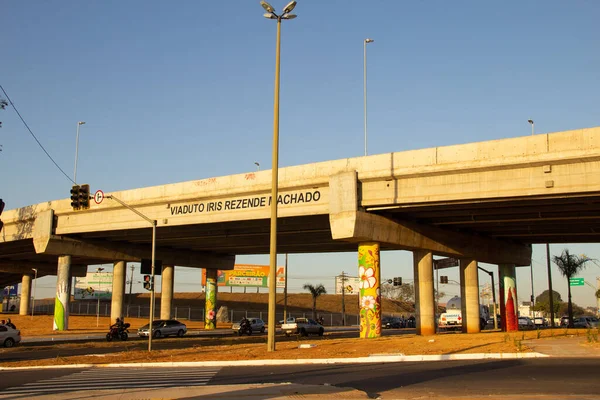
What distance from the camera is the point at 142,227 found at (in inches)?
1991

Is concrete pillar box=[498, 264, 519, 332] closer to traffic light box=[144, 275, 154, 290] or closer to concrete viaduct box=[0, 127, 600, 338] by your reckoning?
concrete viaduct box=[0, 127, 600, 338]

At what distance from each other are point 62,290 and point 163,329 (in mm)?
13289

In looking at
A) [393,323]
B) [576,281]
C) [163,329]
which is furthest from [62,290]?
[576,281]

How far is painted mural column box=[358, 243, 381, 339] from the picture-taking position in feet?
127

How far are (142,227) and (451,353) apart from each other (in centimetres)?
3126

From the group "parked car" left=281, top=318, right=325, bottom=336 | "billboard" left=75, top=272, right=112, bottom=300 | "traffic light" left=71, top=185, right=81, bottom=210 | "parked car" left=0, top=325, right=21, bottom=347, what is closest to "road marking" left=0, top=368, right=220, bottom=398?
"traffic light" left=71, top=185, right=81, bottom=210

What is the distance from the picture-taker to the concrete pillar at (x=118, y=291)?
2479 inches

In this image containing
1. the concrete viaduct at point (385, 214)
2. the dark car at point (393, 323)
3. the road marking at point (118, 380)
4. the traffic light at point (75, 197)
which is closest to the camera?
the road marking at point (118, 380)

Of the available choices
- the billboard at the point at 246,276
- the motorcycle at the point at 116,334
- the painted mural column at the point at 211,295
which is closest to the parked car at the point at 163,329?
the motorcycle at the point at 116,334

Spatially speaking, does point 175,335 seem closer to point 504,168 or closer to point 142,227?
point 142,227

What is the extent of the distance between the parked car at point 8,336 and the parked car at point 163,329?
13.2 meters

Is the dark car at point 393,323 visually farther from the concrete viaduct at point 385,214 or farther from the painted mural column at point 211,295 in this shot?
the painted mural column at point 211,295

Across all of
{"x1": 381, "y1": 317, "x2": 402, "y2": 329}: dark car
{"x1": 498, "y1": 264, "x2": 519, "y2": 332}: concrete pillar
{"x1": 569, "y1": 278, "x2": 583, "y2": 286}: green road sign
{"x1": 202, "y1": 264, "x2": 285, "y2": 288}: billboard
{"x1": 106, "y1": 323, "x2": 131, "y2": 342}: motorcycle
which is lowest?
{"x1": 381, "y1": 317, "x2": 402, "y2": 329}: dark car

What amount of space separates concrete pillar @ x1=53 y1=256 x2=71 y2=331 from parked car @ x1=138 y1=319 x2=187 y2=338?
11286mm
